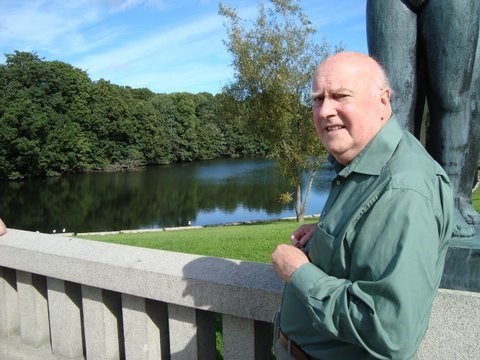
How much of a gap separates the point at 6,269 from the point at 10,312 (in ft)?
1.03

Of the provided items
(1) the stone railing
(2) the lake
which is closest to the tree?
(2) the lake

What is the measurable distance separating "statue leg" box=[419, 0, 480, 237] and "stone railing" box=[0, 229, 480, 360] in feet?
2.03

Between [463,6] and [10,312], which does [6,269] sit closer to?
[10,312]

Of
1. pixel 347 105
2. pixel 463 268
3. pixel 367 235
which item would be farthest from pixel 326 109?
pixel 463 268

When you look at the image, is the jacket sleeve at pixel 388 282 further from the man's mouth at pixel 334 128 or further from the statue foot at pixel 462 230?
the statue foot at pixel 462 230

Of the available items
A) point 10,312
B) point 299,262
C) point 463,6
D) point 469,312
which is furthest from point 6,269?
point 463,6

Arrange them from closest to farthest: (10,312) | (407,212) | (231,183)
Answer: (407,212) < (10,312) < (231,183)

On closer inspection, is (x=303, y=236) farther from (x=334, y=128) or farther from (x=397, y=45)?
(x=397, y=45)

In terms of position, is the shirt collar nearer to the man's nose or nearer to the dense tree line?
the man's nose

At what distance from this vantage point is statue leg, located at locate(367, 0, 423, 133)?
2.34 m

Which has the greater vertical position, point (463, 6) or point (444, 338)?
point (463, 6)

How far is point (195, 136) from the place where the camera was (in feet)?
215

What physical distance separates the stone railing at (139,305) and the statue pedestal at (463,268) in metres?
0.12

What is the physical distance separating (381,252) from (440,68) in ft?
5.04
